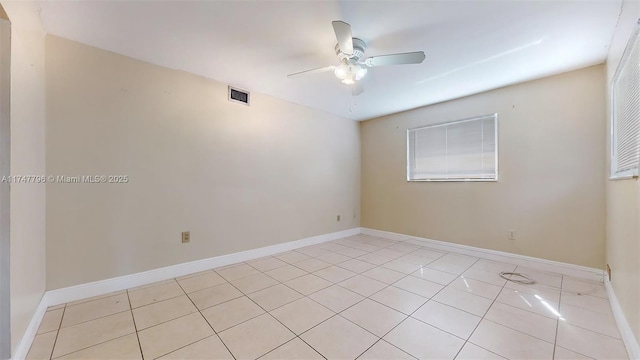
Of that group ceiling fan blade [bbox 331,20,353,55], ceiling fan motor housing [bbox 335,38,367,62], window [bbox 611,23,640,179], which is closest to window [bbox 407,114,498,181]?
window [bbox 611,23,640,179]

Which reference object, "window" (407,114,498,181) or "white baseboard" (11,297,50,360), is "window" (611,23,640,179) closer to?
"window" (407,114,498,181)

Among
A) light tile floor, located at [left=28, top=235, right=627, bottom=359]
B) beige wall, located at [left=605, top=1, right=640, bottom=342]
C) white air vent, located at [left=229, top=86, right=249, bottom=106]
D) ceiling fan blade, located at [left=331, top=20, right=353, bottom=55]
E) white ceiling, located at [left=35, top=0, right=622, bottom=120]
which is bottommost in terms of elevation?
light tile floor, located at [left=28, top=235, right=627, bottom=359]

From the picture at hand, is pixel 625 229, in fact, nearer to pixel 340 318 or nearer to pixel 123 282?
pixel 340 318

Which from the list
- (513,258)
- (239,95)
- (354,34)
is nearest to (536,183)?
(513,258)

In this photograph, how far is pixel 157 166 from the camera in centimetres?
246

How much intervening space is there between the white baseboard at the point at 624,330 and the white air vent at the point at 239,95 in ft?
12.6

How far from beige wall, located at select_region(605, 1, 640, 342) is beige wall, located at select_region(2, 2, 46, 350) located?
355cm

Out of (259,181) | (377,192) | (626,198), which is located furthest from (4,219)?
(377,192)

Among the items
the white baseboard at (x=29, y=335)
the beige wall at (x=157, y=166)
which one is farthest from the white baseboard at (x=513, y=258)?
the white baseboard at (x=29, y=335)

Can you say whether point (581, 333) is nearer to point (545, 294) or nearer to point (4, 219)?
point (545, 294)

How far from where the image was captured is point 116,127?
224 cm

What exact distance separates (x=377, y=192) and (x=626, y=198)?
3015 mm

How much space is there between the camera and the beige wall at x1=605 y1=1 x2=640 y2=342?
4.53 feet

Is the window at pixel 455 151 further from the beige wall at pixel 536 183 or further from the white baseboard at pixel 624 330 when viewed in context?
the white baseboard at pixel 624 330
